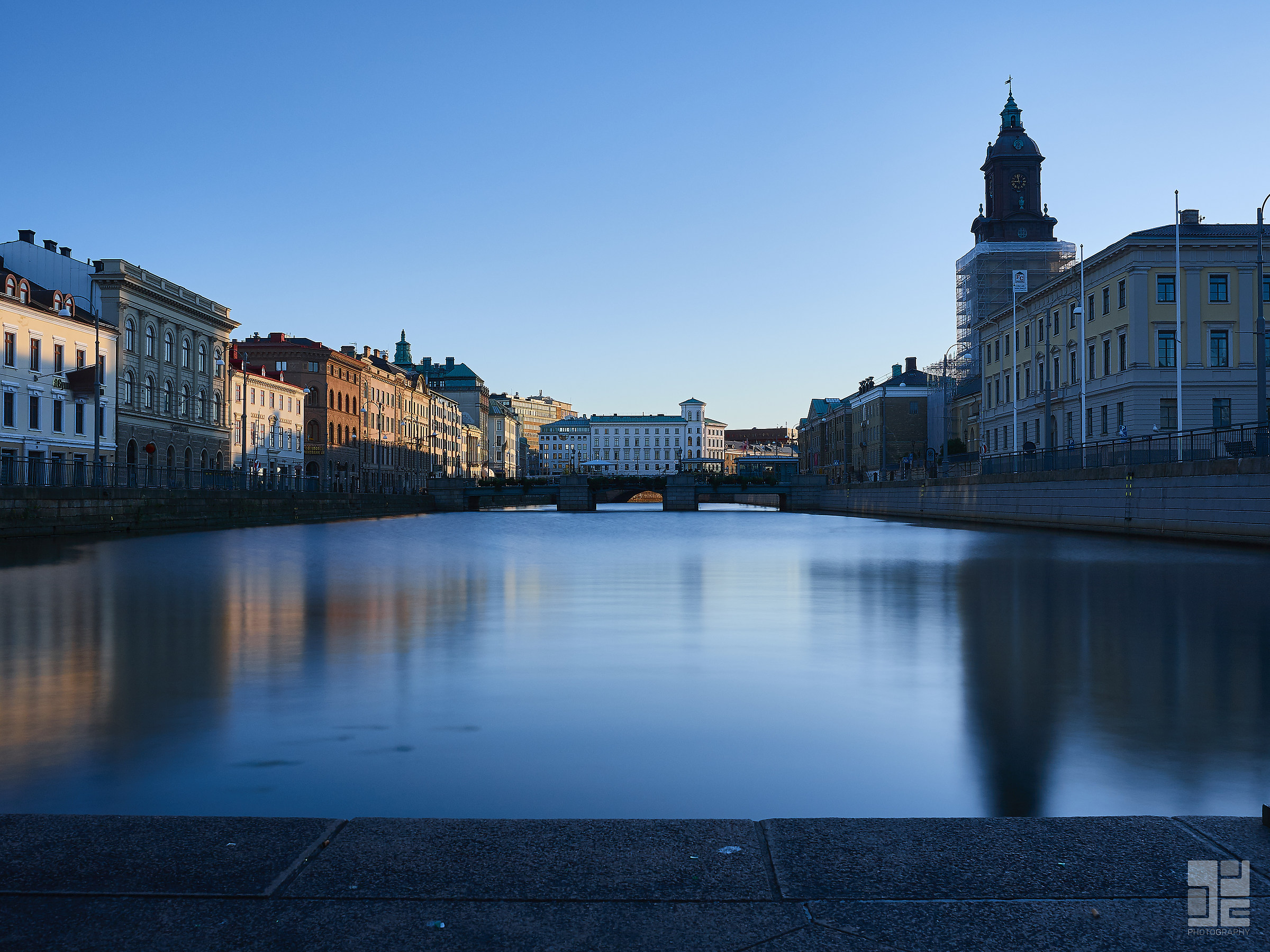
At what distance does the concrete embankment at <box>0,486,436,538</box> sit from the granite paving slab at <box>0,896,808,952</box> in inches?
1420

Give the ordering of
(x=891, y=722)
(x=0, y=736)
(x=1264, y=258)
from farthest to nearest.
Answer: (x=1264, y=258) → (x=891, y=722) → (x=0, y=736)

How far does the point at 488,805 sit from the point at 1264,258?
6244 cm

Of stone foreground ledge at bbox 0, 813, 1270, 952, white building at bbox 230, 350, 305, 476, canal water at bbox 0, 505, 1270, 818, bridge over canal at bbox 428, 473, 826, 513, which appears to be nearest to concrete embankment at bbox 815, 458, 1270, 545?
canal water at bbox 0, 505, 1270, 818

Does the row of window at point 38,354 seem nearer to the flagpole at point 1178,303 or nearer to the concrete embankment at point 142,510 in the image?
the concrete embankment at point 142,510

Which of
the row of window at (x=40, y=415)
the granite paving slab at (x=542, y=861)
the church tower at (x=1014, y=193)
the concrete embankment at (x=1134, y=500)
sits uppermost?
the church tower at (x=1014, y=193)

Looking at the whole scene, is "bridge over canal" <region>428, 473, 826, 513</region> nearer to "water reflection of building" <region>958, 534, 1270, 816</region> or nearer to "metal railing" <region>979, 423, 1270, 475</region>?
"metal railing" <region>979, 423, 1270, 475</region>

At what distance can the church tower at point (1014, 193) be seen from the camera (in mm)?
105250

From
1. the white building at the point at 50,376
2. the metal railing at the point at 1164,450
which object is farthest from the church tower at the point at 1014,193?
the white building at the point at 50,376

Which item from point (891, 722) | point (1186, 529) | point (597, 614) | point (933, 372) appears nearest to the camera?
point (891, 722)

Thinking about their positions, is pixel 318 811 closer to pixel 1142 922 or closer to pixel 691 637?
pixel 1142 922

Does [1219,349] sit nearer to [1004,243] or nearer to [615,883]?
[1004,243]

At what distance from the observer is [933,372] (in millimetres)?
127875

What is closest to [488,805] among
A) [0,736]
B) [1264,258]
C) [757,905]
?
[757,905]

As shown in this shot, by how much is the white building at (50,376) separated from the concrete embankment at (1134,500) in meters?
43.2
